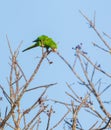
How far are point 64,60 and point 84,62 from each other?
58cm

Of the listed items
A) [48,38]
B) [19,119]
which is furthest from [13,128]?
[48,38]

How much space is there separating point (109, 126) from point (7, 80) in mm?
1364

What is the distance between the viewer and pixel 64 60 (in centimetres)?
388

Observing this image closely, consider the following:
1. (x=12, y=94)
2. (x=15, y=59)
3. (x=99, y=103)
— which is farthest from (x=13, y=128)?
(x=99, y=103)

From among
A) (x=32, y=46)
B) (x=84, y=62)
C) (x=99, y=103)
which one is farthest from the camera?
(x=32, y=46)

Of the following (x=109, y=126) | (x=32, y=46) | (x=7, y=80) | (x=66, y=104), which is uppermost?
(x=32, y=46)

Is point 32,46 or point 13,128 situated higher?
point 32,46

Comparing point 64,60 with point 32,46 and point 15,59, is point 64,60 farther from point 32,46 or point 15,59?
point 32,46

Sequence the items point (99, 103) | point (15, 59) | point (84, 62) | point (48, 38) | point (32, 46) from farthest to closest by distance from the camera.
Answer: point (48, 38) < point (32, 46) < point (84, 62) < point (15, 59) < point (99, 103)

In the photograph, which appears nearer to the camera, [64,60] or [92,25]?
[64,60]

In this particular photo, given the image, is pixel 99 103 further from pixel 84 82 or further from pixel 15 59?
pixel 15 59

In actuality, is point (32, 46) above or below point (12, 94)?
above

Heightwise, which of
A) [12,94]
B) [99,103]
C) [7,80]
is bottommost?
[99,103]

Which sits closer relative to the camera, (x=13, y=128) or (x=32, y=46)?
(x=13, y=128)
